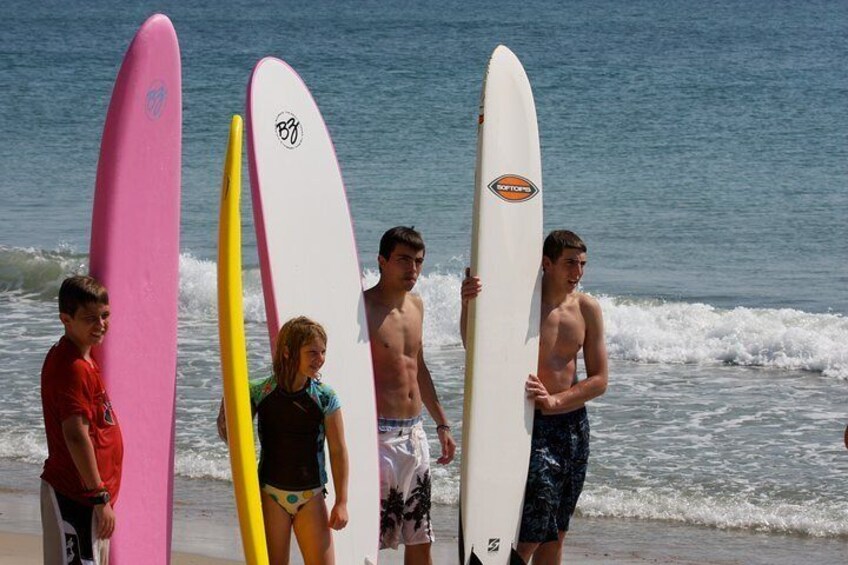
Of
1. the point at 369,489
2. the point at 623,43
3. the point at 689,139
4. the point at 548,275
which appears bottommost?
the point at 369,489

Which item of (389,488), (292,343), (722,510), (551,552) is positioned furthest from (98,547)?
(722,510)

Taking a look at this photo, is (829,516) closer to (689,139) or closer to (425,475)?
(425,475)

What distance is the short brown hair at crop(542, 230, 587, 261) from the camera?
450cm

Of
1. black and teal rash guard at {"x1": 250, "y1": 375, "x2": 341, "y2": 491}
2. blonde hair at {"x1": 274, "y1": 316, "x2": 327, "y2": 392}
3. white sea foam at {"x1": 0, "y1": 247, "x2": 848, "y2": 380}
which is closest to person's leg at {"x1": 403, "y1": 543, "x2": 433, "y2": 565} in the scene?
black and teal rash guard at {"x1": 250, "y1": 375, "x2": 341, "y2": 491}

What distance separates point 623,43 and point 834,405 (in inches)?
1009

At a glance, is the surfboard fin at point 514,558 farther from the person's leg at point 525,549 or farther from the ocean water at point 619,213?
the ocean water at point 619,213

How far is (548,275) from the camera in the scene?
4723 millimetres

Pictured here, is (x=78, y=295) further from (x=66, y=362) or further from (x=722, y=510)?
(x=722, y=510)

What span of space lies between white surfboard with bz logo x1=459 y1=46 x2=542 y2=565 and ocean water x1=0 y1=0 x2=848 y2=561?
1997 millimetres

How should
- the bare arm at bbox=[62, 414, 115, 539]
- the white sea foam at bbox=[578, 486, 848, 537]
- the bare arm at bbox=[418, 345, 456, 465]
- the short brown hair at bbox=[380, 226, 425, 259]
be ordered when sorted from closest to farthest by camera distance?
1. the bare arm at bbox=[62, 414, 115, 539]
2. the short brown hair at bbox=[380, 226, 425, 259]
3. the bare arm at bbox=[418, 345, 456, 465]
4. the white sea foam at bbox=[578, 486, 848, 537]

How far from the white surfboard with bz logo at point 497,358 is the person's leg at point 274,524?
0.84 meters

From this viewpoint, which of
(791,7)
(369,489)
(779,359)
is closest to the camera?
(369,489)

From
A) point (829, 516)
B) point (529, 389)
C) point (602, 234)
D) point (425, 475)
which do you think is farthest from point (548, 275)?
point (602, 234)

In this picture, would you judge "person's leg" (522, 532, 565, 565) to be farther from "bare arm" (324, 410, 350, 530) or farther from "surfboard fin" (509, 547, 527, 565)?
"bare arm" (324, 410, 350, 530)
